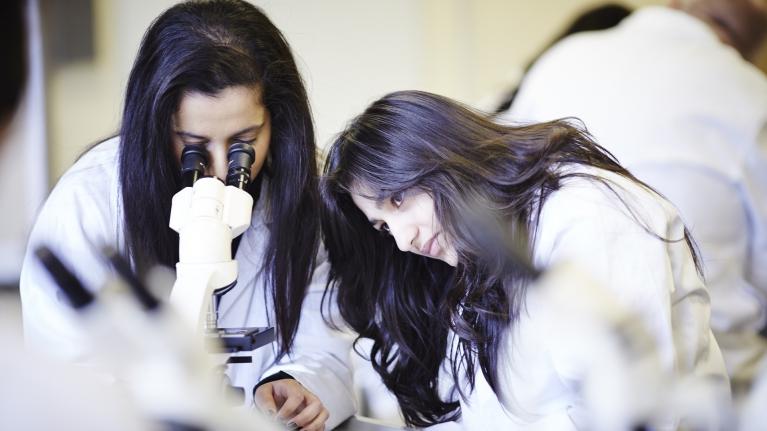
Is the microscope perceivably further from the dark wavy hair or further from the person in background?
the person in background

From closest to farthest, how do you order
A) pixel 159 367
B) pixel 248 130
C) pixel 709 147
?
pixel 159 367, pixel 248 130, pixel 709 147

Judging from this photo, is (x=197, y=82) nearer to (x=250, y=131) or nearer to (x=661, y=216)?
(x=250, y=131)

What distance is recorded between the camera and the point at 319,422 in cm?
115

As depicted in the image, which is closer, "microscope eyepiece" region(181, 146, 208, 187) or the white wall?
"microscope eyepiece" region(181, 146, 208, 187)

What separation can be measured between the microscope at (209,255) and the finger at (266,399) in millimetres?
169

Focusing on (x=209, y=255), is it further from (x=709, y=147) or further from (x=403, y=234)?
(x=709, y=147)

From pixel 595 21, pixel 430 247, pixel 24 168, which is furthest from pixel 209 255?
pixel 595 21

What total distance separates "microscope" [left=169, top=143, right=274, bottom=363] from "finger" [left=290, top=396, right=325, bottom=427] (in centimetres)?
21

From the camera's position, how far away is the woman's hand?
1.13 meters

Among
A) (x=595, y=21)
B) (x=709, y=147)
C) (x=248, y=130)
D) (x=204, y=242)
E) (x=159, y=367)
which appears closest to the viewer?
(x=159, y=367)

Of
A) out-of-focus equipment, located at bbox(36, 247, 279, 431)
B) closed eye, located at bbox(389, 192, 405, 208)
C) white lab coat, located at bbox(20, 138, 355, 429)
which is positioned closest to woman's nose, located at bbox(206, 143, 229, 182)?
white lab coat, located at bbox(20, 138, 355, 429)

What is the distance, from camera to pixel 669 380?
1.93 feet

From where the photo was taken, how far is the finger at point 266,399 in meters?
1.11

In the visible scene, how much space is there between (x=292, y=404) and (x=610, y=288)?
0.47 metres
